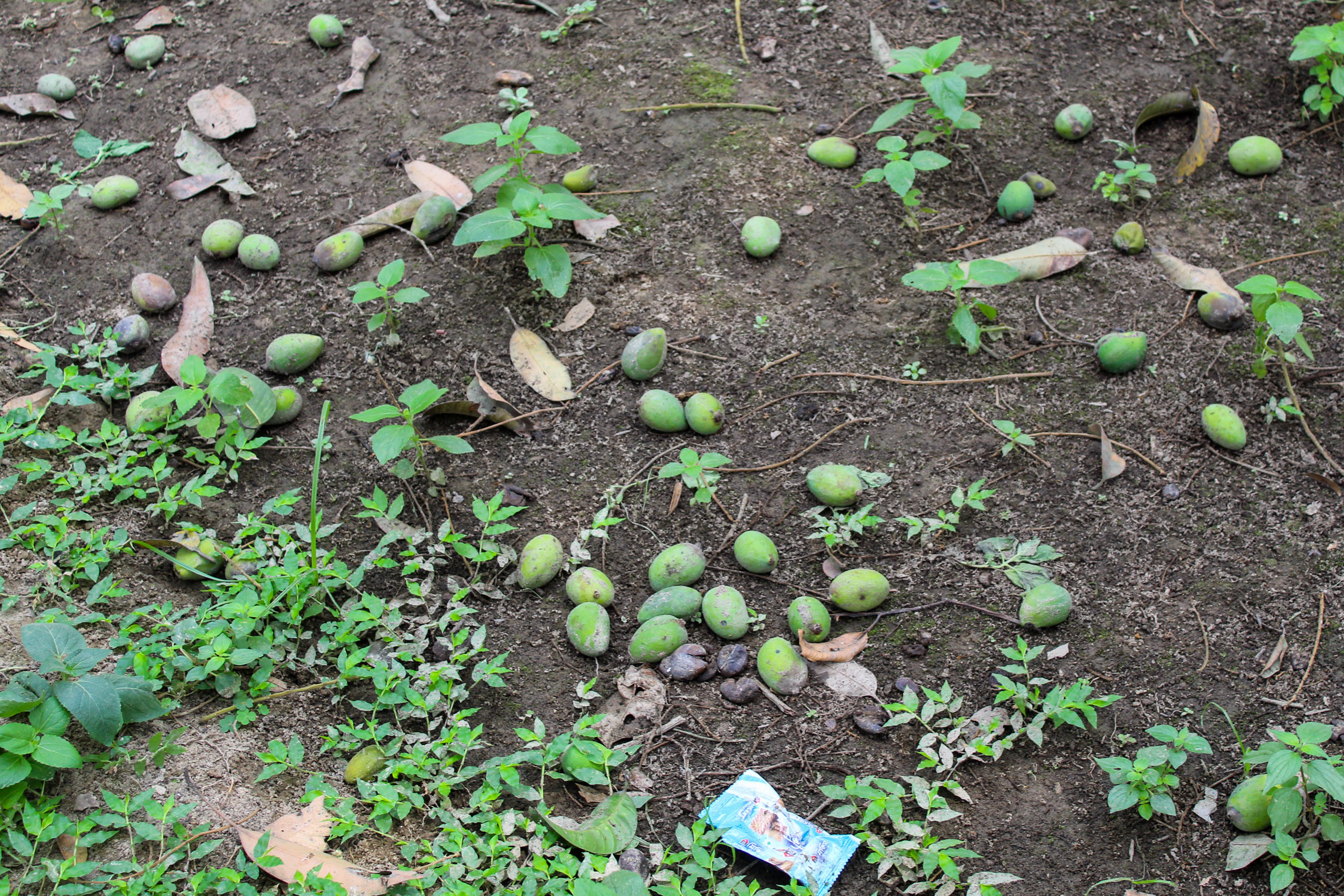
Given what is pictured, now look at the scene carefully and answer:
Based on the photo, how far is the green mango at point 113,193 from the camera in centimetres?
327

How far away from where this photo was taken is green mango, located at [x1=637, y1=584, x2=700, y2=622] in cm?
226

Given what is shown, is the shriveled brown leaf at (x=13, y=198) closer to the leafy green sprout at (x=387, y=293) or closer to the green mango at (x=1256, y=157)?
the leafy green sprout at (x=387, y=293)

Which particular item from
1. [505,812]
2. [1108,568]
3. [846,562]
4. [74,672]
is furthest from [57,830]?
[1108,568]

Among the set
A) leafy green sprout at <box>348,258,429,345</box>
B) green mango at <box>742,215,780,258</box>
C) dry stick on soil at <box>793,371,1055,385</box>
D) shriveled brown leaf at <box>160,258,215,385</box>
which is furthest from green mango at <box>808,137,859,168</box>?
shriveled brown leaf at <box>160,258,215,385</box>

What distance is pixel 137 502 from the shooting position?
2469 millimetres

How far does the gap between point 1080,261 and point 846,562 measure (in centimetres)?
139

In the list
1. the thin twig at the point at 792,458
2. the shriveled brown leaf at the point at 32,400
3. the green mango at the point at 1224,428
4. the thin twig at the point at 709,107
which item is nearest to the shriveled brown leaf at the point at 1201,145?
the green mango at the point at 1224,428

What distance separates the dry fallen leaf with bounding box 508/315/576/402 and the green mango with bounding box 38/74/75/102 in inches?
93.5

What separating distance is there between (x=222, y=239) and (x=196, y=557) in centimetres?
130

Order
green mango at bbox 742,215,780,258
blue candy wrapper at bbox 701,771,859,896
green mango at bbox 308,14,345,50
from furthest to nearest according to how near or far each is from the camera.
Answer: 1. green mango at bbox 308,14,345,50
2. green mango at bbox 742,215,780,258
3. blue candy wrapper at bbox 701,771,859,896

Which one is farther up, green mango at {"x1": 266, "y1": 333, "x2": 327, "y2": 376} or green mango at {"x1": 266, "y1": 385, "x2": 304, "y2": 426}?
green mango at {"x1": 266, "y1": 333, "x2": 327, "y2": 376}

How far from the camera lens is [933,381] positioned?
273 centimetres

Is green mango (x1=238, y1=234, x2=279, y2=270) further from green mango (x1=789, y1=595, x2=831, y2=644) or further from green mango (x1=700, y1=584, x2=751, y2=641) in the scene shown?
green mango (x1=789, y1=595, x2=831, y2=644)

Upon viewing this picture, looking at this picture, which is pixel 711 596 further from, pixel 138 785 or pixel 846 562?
pixel 138 785
